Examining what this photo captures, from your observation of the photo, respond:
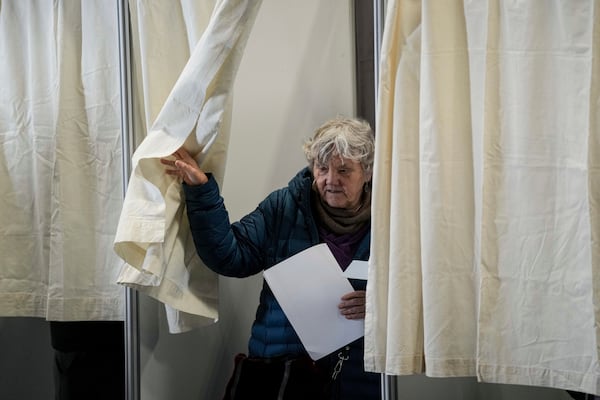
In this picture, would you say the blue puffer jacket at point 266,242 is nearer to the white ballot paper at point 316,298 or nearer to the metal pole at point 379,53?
the white ballot paper at point 316,298

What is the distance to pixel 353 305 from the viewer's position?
1880 millimetres

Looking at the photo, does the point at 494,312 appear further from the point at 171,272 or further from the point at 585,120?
the point at 171,272

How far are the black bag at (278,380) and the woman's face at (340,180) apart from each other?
43 cm

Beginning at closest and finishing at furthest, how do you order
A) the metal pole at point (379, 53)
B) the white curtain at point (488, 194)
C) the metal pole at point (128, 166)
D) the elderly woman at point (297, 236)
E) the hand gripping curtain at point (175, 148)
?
1. the white curtain at point (488, 194)
2. the metal pole at point (379, 53)
3. the hand gripping curtain at point (175, 148)
4. the elderly woman at point (297, 236)
5. the metal pole at point (128, 166)

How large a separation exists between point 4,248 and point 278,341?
3.21ft

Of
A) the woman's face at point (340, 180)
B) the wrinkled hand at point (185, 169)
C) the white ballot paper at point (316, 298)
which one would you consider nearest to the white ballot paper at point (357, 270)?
the white ballot paper at point (316, 298)

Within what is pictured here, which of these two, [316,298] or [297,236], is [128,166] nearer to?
[297,236]

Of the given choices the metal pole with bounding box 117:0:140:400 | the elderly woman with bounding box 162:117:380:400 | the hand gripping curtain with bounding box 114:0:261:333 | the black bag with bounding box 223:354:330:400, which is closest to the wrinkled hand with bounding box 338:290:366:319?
the elderly woman with bounding box 162:117:380:400

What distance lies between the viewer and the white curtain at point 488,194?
1428 millimetres

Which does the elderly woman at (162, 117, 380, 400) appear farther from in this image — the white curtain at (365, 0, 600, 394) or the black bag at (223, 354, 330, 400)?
the white curtain at (365, 0, 600, 394)

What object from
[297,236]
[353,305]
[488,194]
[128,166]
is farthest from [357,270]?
[128,166]

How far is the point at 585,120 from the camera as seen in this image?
1422 mm

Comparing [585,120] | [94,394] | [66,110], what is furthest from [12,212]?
[585,120]

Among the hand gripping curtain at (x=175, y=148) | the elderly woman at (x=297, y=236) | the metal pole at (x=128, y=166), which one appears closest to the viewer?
the hand gripping curtain at (x=175, y=148)
